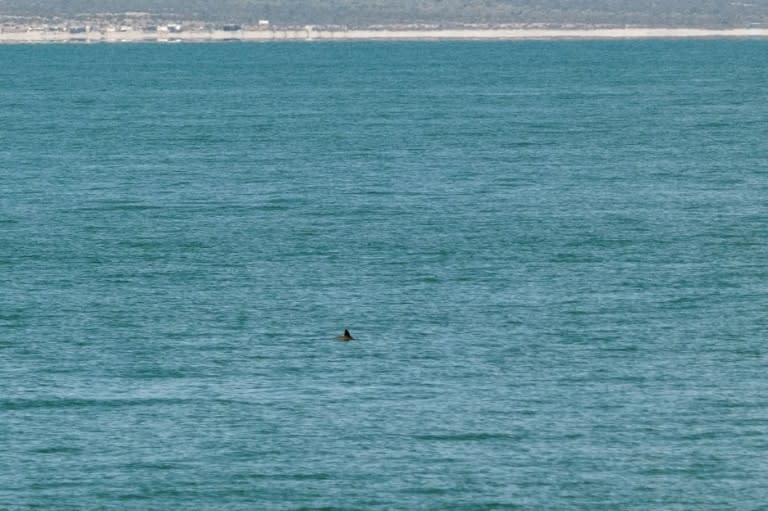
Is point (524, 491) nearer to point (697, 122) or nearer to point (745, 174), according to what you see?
point (745, 174)

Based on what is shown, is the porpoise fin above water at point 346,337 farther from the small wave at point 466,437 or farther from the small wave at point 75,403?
the small wave at point 466,437

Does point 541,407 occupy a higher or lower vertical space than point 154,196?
higher

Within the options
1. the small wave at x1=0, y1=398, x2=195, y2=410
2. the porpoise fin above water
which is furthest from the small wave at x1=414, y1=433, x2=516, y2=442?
the porpoise fin above water

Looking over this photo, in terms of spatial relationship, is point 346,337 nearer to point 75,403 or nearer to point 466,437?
point 75,403

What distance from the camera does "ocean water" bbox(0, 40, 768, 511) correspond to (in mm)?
39312

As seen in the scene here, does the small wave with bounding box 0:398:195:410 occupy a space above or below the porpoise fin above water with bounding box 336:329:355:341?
above

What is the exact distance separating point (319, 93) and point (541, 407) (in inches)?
5586

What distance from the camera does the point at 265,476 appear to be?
39.2 meters

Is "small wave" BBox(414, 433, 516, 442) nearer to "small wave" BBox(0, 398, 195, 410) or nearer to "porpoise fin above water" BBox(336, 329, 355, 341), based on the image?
"small wave" BBox(0, 398, 195, 410)

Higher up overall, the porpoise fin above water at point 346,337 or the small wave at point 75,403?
the small wave at point 75,403

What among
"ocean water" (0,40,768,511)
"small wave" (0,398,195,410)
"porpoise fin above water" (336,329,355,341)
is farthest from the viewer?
"porpoise fin above water" (336,329,355,341)

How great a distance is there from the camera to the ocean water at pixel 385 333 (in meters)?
39.3

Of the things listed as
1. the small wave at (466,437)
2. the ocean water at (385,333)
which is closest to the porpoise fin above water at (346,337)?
the ocean water at (385,333)

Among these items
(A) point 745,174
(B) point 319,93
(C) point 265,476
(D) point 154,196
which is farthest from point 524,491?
(B) point 319,93
